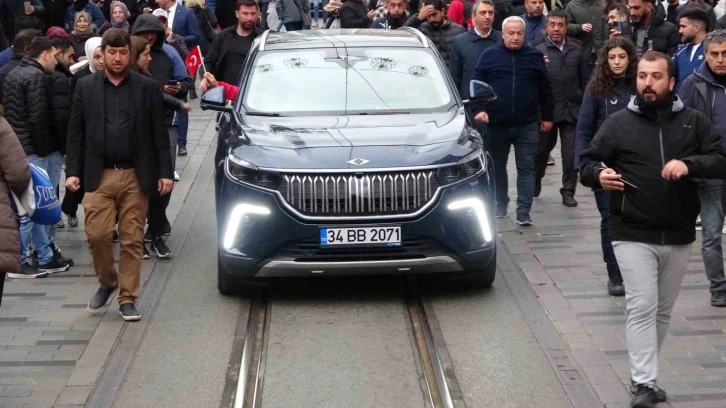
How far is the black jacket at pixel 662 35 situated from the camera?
15.4 meters

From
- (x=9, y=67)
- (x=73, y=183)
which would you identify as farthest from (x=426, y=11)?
(x=73, y=183)

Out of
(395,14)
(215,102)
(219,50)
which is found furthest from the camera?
(395,14)

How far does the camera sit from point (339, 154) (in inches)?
379

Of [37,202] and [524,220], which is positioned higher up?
[37,202]

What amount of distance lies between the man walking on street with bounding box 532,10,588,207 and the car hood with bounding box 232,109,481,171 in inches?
127

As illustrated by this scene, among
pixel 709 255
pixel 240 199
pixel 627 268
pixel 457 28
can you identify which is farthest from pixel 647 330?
pixel 457 28

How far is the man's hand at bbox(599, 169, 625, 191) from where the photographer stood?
717 centimetres

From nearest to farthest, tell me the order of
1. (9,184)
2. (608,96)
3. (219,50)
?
(9,184), (608,96), (219,50)

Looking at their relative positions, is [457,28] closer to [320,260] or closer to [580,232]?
[580,232]

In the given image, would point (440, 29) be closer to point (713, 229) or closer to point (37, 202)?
point (713, 229)

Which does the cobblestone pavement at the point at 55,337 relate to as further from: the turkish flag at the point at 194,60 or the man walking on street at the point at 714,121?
the man walking on street at the point at 714,121

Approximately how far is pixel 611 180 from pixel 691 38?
5.78 metres

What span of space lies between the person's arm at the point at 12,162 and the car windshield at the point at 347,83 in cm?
354

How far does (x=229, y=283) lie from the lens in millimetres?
10055
